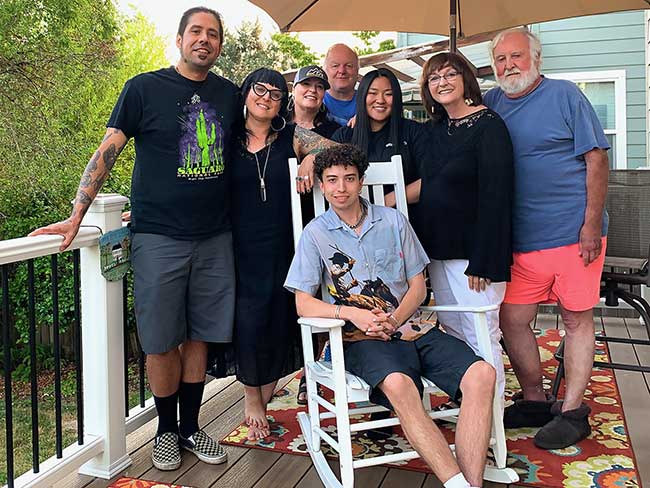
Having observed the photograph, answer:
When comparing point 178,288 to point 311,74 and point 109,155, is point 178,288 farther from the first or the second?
point 311,74

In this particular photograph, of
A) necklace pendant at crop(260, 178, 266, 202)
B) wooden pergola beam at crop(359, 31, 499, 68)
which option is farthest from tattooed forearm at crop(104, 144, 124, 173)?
wooden pergola beam at crop(359, 31, 499, 68)

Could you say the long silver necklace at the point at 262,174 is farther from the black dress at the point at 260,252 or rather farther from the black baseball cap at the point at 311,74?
the black baseball cap at the point at 311,74

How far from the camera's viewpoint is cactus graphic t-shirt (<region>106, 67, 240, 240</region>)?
8.27 feet

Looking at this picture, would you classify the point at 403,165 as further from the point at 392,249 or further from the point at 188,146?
the point at 188,146

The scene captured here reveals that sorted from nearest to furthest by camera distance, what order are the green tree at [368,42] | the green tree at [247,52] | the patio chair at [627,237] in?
the patio chair at [627,237] → the green tree at [368,42] → the green tree at [247,52]

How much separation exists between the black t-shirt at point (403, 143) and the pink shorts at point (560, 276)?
0.60 m

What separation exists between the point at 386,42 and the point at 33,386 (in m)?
17.3

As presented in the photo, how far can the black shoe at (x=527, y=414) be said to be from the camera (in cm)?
→ 304

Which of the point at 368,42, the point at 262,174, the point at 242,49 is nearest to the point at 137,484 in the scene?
the point at 262,174

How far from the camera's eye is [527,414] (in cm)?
305

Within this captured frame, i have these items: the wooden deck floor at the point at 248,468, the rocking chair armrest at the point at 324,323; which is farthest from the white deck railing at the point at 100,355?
the rocking chair armrest at the point at 324,323

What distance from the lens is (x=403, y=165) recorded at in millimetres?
2926

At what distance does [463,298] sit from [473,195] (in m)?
0.42

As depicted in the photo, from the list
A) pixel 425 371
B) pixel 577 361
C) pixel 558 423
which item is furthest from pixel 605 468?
pixel 425 371
